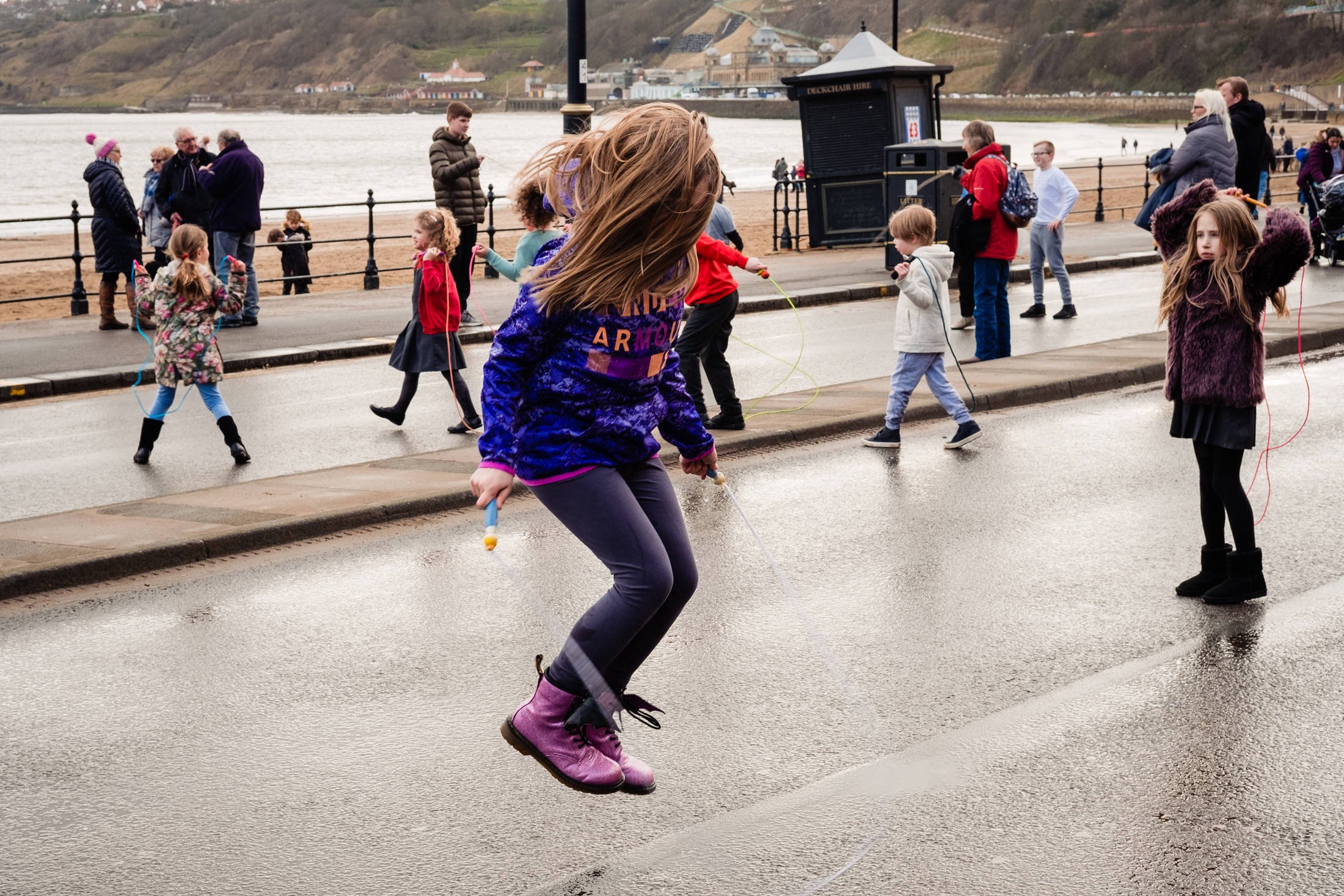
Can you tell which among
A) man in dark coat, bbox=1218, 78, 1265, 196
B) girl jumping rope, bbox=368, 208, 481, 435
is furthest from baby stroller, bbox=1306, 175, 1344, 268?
girl jumping rope, bbox=368, 208, 481, 435

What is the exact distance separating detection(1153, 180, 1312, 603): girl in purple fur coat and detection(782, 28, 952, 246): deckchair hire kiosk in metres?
18.8

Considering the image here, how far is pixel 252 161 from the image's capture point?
1647cm

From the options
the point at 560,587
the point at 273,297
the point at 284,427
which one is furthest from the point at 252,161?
the point at 560,587

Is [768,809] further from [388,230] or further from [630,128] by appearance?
[388,230]

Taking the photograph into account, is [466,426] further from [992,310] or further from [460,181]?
[460,181]

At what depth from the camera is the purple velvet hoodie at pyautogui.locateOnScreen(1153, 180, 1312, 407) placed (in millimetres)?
6027

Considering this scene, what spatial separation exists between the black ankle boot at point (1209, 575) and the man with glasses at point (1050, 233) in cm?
1036

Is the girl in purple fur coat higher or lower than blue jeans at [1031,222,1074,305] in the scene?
lower

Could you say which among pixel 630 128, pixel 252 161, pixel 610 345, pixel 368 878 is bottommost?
pixel 368 878

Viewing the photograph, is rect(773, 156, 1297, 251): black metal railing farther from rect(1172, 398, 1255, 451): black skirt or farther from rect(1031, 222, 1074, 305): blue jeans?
rect(1172, 398, 1255, 451): black skirt

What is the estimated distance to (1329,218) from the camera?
69.2 feet

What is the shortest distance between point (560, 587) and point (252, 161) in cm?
1128

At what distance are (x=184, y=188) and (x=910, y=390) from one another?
9.68 metres

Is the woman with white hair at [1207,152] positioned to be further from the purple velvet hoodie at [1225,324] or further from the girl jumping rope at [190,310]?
the girl jumping rope at [190,310]
